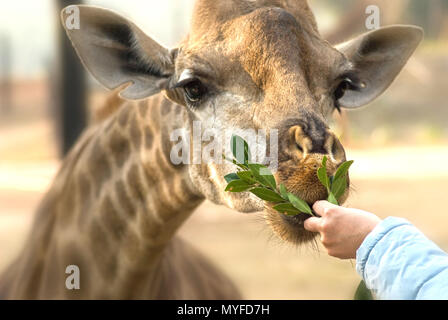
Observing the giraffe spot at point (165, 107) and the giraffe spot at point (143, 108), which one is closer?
the giraffe spot at point (165, 107)

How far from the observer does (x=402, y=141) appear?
79.8 ft

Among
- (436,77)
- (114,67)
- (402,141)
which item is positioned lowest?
(402,141)

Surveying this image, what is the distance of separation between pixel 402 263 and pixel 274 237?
1.16 m

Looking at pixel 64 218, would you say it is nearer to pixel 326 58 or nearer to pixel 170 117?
pixel 170 117

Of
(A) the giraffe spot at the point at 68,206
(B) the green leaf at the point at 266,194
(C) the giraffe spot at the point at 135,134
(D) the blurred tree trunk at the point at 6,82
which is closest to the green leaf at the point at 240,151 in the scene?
(B) the green leaf at the point at 266,194

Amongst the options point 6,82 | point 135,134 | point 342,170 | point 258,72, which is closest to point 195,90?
point 258,72

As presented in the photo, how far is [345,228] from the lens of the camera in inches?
85.7

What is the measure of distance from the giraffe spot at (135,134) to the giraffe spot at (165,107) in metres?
0.24

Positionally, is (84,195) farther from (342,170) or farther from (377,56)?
(342,170)

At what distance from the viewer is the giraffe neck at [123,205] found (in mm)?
4035

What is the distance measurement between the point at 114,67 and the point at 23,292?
66.7 inches

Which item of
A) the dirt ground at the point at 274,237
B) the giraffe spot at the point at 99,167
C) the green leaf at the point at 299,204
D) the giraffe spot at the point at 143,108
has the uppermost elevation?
the giraffe spot at the point at 143,108

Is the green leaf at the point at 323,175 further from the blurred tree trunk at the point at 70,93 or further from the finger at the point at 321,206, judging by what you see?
the blurred tree trunk at the point at 70,93
